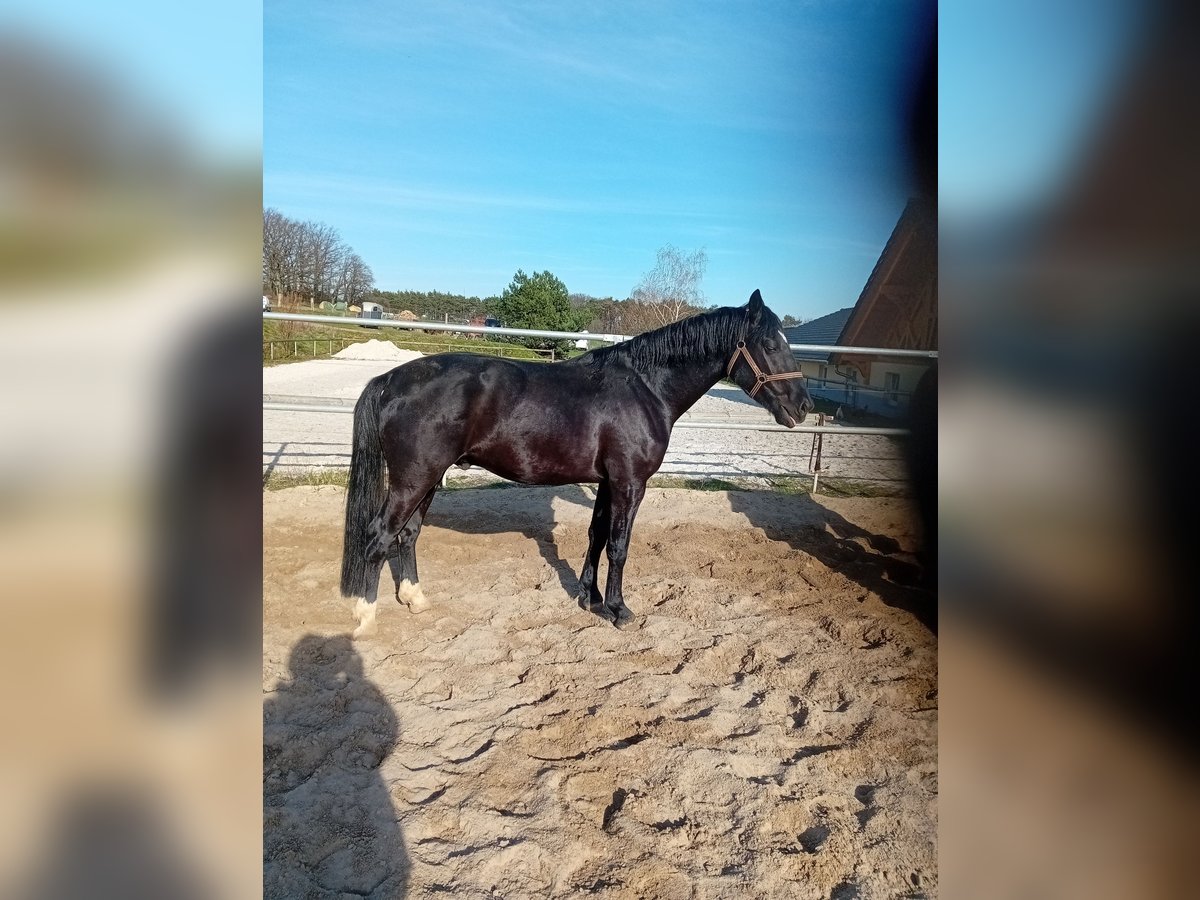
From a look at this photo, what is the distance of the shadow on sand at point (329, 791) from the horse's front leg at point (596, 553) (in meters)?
0.96

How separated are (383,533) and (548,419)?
74cm

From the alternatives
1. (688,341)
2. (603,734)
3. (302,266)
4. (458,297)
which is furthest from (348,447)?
(458,297)

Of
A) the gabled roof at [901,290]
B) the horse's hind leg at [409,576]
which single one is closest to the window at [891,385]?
the gabled roof at [901,290]

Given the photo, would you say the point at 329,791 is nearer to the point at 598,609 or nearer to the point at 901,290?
the point at 598,609

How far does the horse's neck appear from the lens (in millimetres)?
2594

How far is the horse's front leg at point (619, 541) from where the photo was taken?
2568 millimetres

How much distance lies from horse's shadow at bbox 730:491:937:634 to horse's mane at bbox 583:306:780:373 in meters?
1.11

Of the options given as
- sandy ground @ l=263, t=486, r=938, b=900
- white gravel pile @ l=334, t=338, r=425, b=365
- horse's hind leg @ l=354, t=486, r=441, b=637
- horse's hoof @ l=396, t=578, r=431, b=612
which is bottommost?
sandy ground @ l=263, t=486, r=938, b=900

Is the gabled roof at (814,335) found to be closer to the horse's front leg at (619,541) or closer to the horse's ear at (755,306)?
the horse's ear at (755,306)
